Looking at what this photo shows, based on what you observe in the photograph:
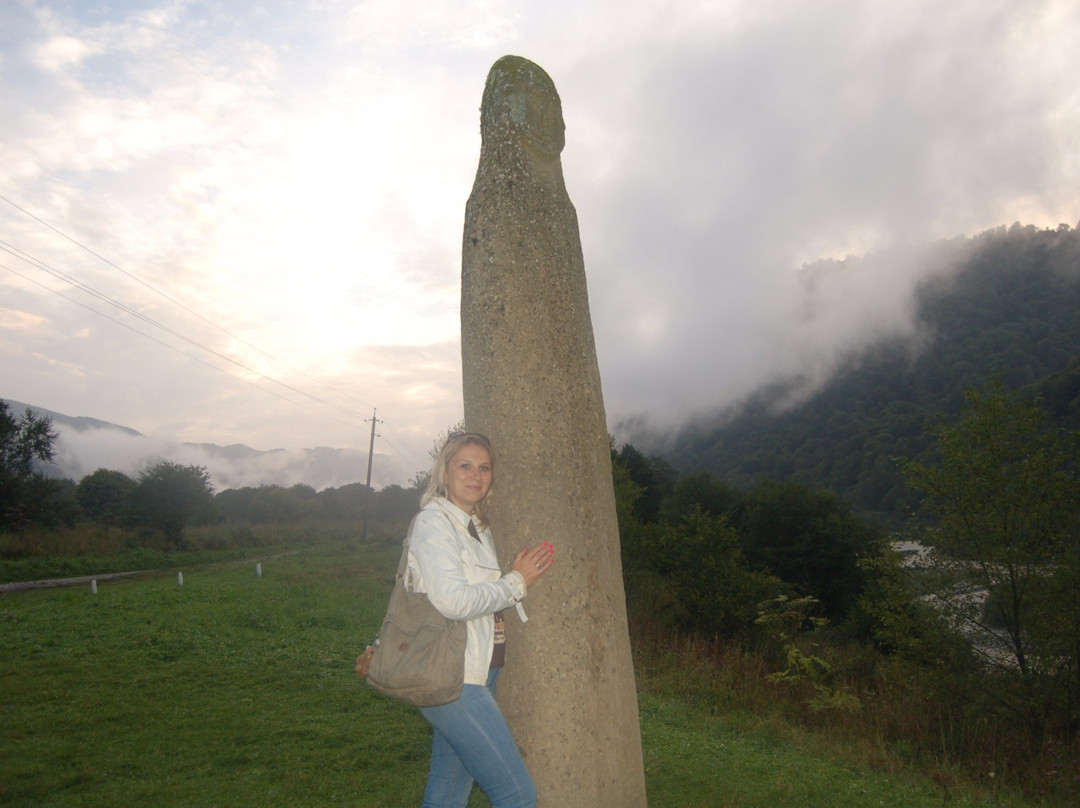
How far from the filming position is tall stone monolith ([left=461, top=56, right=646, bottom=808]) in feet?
11.0

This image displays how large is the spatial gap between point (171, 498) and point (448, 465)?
40.4 m

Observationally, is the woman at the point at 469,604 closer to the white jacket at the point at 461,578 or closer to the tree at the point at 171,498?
the white jacket at the point at 461,578

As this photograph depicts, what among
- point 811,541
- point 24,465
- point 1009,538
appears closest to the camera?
point 1009,538

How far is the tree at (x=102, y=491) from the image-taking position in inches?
1873

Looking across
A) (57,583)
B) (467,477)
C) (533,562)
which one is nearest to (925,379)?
(57,583)

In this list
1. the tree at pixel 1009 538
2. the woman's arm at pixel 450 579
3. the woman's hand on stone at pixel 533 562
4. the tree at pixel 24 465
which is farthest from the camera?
the tree at pixel 24 465

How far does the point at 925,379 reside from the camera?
7925 cm

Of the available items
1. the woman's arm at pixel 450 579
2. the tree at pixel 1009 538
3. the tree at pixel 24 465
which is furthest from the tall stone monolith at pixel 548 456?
the tree at pixel 24 465

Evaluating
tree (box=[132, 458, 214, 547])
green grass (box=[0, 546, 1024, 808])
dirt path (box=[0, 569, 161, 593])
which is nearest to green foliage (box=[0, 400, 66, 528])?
tree (box=[132, 458, 214, 547])

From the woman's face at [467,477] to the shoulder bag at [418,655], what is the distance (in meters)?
0.48

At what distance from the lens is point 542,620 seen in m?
3.38

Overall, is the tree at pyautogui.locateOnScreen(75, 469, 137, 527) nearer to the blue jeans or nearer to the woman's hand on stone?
the woman's hand on stone

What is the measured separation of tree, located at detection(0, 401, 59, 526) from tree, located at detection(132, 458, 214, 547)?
415cm

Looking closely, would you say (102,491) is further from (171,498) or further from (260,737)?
(260,737)
